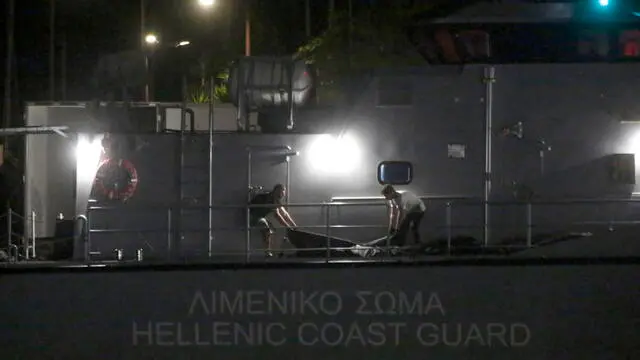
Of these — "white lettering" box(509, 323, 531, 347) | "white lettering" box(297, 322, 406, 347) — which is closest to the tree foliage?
"white lettering" box(297, 322, 406, 347)

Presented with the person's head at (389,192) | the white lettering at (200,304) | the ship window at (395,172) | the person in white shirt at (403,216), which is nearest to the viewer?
the white lettering at (200,304)

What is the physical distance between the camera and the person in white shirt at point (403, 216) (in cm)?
1045

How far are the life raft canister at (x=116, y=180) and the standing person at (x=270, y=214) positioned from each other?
1.38m

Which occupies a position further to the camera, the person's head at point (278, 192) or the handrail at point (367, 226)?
the person's head at point (278, 192)

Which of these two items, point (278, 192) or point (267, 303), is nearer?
point (267, 303)

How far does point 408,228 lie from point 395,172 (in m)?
0.70

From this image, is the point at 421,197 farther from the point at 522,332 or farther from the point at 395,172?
the point at 522,332

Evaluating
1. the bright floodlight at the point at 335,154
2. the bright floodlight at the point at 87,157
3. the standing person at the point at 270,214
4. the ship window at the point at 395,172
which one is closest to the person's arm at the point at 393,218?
the ship window at the point at 395,172

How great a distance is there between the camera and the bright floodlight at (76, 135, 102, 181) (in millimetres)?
11406

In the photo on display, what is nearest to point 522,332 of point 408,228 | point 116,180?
point 408,228

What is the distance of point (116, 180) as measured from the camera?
433 inches

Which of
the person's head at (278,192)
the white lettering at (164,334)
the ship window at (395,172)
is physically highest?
the ship window at (395,172)

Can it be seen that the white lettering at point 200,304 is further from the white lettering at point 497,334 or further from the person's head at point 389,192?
the white lettering at point 497,334

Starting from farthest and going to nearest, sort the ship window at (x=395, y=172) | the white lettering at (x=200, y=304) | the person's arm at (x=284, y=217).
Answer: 1. the ship window at (x=395, y=172)
2. the person's arm at (x=284, y=217)
3. the white lettering at (x=200, y=304)
